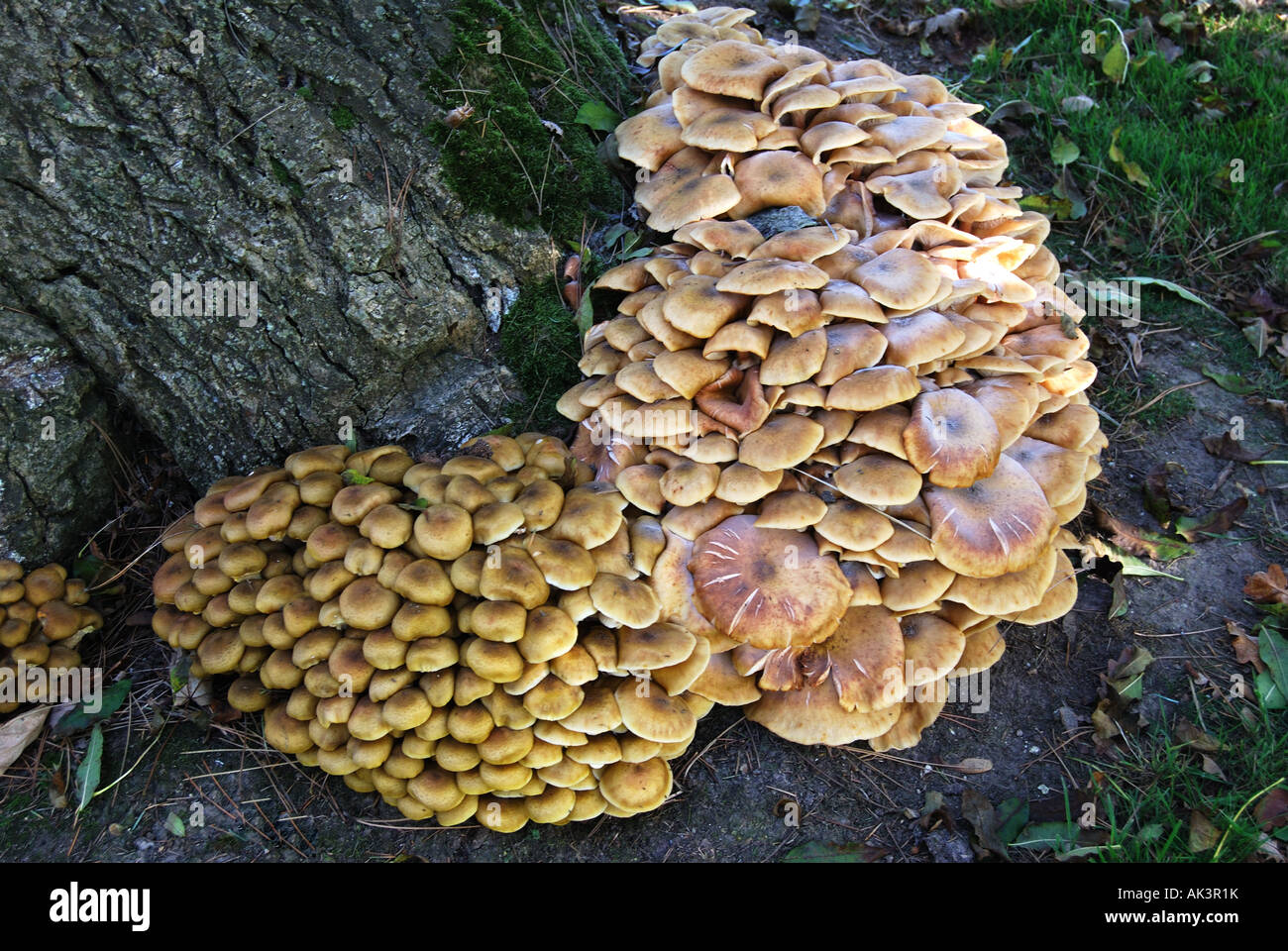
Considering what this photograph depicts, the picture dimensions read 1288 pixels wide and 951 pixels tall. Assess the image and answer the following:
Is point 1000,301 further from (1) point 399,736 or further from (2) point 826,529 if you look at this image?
(1) point 399,736

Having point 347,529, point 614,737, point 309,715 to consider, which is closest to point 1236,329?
point 614,737

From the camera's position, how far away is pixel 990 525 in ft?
11.6

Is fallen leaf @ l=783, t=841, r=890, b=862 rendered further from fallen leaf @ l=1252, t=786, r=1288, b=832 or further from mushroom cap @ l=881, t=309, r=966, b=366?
mushroom cap @ l=881, t=309, r=966, b=366

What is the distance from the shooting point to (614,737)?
3520 mm

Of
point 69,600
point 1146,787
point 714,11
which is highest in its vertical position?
point 714,11

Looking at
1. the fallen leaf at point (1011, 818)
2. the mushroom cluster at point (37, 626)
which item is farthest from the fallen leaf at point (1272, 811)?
the mushroom cluster at point (37, 626)

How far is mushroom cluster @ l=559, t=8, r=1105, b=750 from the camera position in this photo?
3.52m

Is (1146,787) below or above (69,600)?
below

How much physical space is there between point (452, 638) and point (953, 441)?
87.7 inches

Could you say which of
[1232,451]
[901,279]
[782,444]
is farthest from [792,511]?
[1232,451]

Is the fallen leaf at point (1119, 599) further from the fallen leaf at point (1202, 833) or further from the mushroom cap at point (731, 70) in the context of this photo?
the mushroom cap at point (731, 70)

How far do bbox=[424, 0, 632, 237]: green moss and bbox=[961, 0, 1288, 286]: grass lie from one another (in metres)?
3.40

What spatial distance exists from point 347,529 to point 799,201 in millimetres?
2584

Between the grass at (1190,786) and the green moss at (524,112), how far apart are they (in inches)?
149
